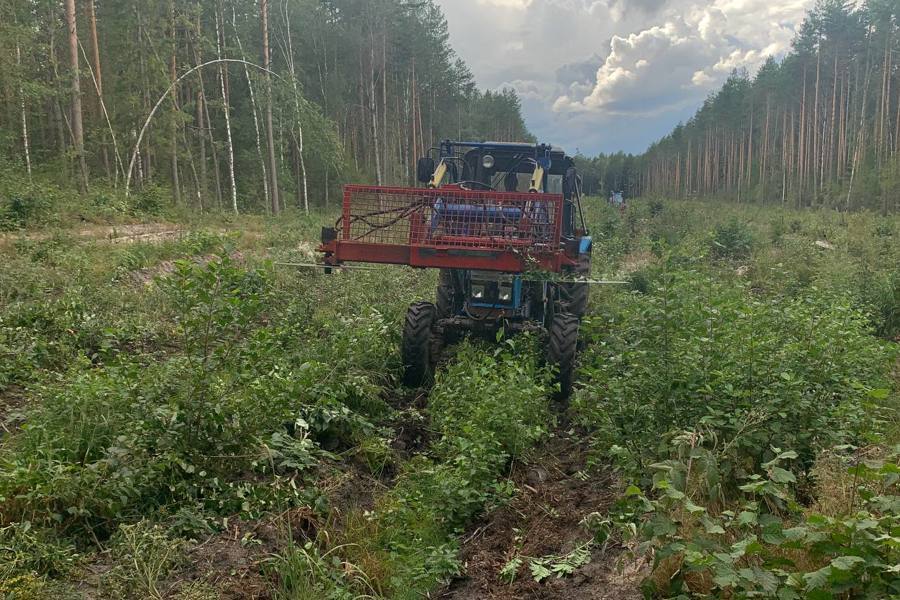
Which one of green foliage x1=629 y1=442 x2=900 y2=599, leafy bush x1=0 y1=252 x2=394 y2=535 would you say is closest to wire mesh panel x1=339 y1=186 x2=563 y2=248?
leafy bush x1=0 y1=252 x2=394 y2=535

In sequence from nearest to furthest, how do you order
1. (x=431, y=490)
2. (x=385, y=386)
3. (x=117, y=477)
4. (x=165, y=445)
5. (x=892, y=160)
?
(x=117, y=477), (x=165, y=445), (x=431, y=490), (x=385, y=386), (x=892, y=160)

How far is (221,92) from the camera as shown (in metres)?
29.8

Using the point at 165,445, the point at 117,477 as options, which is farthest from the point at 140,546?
the point at 165,445

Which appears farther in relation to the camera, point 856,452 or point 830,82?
point 830,82

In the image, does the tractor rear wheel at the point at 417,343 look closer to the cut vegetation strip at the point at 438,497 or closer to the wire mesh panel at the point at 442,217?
the cut vegetation strip at the point at 438,497

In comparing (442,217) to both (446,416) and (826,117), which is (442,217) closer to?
(446,416)

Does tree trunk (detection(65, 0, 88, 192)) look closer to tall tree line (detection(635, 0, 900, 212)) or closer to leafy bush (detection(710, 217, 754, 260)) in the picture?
leafy bush (detection(710, 217, 754, 260))

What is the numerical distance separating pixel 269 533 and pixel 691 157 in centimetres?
8379

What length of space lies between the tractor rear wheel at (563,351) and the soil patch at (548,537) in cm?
109

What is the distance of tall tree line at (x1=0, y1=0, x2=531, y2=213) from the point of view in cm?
2108

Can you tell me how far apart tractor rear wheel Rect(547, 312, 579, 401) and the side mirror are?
9.18ft

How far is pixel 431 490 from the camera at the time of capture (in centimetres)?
433

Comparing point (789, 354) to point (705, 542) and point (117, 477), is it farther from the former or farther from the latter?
point (117, 477)

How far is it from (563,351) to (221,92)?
28.7 meters
